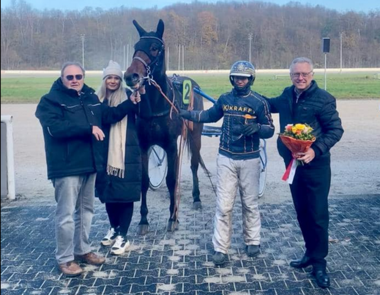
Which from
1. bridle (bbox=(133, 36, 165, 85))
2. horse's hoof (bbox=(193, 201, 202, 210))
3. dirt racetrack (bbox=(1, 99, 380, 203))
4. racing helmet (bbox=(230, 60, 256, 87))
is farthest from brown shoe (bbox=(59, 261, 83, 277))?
dirt racetrack (bbox=(1, 99, 380, 203))

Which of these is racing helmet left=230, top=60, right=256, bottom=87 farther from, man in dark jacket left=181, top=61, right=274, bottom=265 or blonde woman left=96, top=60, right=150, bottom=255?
blonde woman left=96, top=60, right=150, bottom=255

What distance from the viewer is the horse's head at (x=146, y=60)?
498cm

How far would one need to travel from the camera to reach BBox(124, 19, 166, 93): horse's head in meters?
4.98

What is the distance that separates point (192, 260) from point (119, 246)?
0.75m

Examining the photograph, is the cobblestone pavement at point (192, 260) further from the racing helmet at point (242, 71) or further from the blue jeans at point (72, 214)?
the racing helmet at point (242, 71)

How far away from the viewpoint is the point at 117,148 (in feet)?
16.3

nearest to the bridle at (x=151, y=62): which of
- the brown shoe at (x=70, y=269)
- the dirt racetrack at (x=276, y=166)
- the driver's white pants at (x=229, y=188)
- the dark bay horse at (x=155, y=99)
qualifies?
the dark bay horse at (x=155, y=99)

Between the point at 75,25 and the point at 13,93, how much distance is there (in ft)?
22.2

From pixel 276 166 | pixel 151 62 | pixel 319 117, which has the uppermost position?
pixel 151 62

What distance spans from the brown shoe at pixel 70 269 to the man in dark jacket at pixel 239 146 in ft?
4.08

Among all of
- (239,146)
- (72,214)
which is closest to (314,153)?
(239,146)

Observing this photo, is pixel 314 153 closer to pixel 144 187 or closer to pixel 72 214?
pixel 72 214

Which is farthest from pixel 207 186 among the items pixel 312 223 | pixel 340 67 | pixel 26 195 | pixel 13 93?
pixel 340 67

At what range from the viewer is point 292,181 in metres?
4.42
